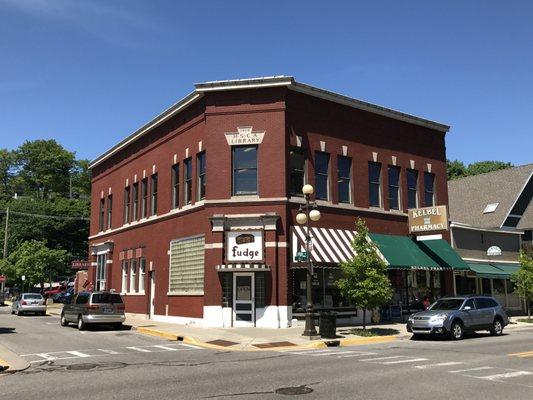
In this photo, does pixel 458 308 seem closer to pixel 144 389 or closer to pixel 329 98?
pixel 329 98

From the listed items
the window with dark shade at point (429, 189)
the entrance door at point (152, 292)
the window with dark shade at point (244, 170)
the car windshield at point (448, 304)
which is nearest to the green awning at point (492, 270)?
the window with dark shade at point (429, 189)

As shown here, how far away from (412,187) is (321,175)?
7302 mm

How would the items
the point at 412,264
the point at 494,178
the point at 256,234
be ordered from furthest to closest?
the point at 494,178
the point at 412,264
the point at 256,234

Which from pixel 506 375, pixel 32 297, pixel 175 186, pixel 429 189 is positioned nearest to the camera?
pixel 506 375

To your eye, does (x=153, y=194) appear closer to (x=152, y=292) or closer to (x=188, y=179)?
(x=188, y=179)

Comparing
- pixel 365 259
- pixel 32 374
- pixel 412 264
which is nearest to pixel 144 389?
pixel 32 374

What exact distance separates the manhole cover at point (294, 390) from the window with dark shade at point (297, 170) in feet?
52.3

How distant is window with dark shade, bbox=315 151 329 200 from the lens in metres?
26.9

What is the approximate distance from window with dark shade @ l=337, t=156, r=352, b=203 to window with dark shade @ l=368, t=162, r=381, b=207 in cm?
153

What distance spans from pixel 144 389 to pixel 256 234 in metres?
14.7

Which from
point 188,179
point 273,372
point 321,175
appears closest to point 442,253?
point 321,175

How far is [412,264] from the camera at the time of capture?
27219 millimetres

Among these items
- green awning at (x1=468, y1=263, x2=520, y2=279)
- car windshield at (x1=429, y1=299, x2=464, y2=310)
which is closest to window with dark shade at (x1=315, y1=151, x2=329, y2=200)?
car windshield at (x1=429, y1=299, x2=464, y2=310)

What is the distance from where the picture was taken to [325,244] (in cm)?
2555
